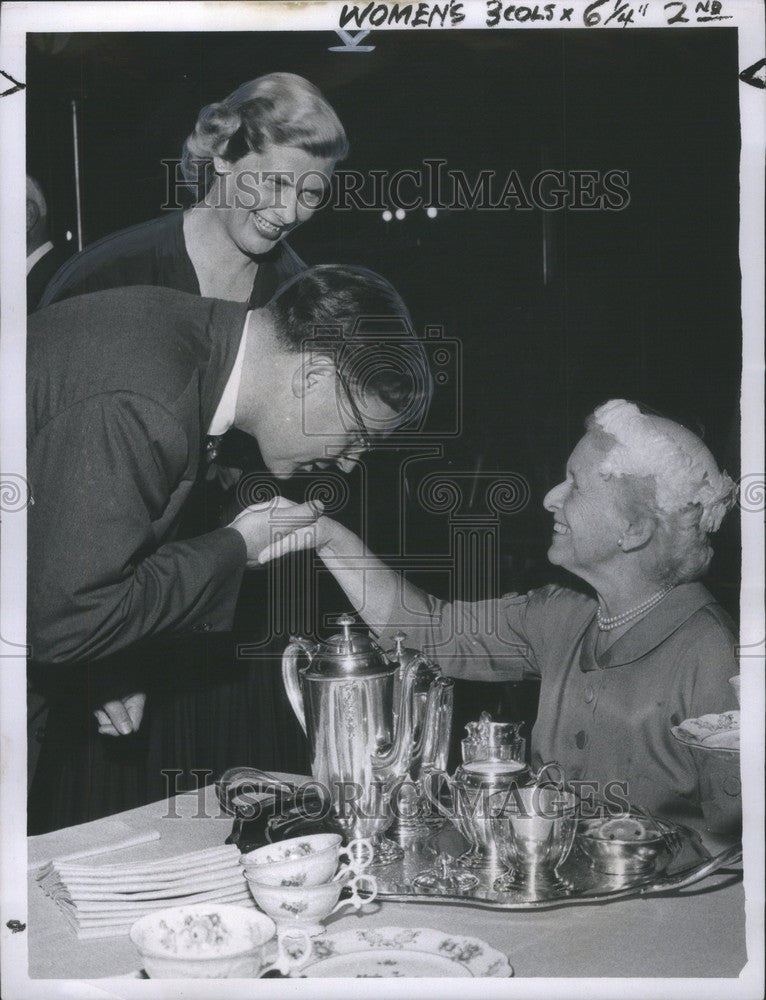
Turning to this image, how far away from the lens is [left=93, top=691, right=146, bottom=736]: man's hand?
200 cm

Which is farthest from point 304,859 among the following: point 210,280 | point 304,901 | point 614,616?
point 210,280

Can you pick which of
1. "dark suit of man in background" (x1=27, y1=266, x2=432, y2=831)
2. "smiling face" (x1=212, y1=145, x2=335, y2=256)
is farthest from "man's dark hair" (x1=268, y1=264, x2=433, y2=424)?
"smiling face" (x1=212, y1=145, x2=335, y2=256)

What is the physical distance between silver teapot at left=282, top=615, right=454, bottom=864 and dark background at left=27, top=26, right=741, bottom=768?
0.09 meters

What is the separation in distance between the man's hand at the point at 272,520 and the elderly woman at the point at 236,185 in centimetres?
42

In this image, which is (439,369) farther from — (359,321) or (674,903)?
(674,903)

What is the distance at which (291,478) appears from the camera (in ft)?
6.61

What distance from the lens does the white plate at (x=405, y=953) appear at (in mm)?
1760

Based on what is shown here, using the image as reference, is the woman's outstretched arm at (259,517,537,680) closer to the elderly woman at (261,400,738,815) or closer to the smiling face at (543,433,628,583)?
the elderly woman at (261,400,738,815)

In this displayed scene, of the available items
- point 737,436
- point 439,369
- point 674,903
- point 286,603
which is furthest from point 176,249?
point 674,903

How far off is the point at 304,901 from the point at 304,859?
7 centimetres

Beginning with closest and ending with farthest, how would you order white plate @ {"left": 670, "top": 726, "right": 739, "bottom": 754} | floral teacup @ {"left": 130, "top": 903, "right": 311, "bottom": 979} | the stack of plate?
floral teacup @ {"left": 130, "top": 903, "right": 311, "bottom": 979}, the stack of plate, white plate @ {"left": 670, "top": 726, "right": 739, "bottom": 754}

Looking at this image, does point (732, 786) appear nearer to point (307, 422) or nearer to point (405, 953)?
point (405, 953)

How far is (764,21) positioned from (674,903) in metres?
Answer: 1.63

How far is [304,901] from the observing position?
1.75 metres
